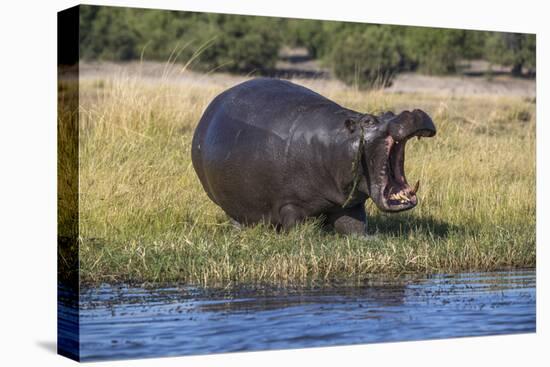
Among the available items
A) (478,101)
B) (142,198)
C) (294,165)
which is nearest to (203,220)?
(142,198)

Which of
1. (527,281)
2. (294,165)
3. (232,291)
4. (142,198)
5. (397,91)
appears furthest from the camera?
(397,91)

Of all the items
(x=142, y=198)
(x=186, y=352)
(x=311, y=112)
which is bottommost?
(x=186, y=352)

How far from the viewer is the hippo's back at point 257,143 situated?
8.95 meters

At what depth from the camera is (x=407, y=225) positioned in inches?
401

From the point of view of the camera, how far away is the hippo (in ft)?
27.5

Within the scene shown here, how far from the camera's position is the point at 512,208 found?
34.7 feet

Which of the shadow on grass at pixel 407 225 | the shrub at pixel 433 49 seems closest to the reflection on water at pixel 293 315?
the shadow on grass at pixel 407 225

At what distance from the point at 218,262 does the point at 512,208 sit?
3.31 meters

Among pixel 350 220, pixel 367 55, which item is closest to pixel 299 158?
pixel 350 220

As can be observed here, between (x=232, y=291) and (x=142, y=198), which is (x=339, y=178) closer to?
(x=232, y=291)

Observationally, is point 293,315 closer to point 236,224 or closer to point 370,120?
point 370,120

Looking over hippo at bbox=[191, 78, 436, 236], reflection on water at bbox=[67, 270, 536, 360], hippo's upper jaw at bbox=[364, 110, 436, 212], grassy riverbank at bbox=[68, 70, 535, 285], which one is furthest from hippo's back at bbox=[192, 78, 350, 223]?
reflection on water at bbox=[67, 270, 536, 360]

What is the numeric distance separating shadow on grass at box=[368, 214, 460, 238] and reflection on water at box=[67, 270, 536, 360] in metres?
0.81

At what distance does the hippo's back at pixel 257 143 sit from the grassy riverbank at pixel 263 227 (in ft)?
0.90
